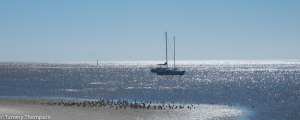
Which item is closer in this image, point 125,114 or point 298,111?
point 125,114

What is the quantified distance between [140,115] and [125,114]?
1715mm

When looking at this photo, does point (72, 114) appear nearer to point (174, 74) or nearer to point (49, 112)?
point (49, 112)

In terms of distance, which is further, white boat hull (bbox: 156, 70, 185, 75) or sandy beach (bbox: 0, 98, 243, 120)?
white boat hull (bbox: 156, 70, 185, 75)

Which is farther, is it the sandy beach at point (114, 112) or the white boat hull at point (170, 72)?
the white boat hull at point (170, 72)

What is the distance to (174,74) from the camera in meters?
123

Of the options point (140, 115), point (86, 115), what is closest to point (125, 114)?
point (140, 115)

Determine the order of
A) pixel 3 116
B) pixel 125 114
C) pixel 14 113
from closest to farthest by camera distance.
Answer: pixel 3 116 → pixel 14 113 → pixel 125 114

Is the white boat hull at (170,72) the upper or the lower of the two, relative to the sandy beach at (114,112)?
upper

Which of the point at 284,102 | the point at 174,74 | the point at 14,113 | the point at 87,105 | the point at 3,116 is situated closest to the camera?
the point at 3,116

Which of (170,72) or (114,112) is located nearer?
(114,112)

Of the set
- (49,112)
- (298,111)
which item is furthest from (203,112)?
(49,112)

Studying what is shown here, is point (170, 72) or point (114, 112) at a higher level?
point (170, 72)

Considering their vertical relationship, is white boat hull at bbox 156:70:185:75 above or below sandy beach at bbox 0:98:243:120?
above

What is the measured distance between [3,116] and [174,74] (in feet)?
317
